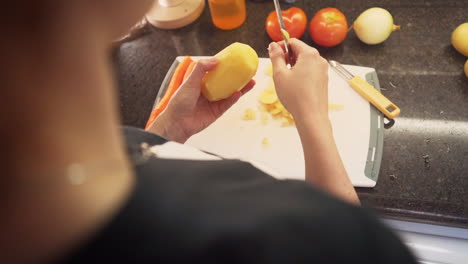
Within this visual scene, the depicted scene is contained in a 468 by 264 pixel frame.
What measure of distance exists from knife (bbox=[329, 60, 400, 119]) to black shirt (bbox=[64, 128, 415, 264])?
25.3 inches

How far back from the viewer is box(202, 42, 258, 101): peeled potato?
81 centimetres

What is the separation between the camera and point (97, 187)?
0.23 metres

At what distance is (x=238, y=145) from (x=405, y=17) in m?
0.63

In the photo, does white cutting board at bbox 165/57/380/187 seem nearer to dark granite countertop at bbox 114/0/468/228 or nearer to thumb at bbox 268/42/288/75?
dark granite countertop at bbox 114/0/468/228

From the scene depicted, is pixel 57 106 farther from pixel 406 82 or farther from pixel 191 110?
pixel 406 82

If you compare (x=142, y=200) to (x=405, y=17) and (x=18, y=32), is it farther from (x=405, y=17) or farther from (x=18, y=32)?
(x=405, y=17)

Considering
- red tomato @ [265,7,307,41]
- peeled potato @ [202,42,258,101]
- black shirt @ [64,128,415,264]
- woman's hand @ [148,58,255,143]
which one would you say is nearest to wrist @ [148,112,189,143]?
woman's hand @ [148,58,255,143]

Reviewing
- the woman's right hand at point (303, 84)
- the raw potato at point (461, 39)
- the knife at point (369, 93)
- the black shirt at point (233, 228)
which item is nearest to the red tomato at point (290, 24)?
the knife at point (369, 93)

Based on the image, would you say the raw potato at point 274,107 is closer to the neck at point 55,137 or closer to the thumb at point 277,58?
the thumb at point 277,58

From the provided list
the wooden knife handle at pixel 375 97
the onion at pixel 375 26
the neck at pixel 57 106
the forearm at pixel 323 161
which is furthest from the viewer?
the onion at pixel 375 26

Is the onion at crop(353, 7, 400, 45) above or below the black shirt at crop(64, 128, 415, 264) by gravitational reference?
below

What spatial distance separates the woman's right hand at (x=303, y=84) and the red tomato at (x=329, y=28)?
9.3 inches

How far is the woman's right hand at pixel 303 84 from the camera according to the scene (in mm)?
719

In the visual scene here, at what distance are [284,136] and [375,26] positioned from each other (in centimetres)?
39
